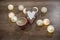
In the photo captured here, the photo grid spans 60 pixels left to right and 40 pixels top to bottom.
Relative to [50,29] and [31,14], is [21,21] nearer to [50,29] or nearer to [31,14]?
[31,14]

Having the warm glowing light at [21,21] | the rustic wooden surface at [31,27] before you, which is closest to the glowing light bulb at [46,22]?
the rustic wooden surface at [31,27]

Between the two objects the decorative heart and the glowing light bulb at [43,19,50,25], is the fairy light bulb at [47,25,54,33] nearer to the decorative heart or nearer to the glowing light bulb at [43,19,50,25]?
the glowing light bulb at [43,19,50,25]

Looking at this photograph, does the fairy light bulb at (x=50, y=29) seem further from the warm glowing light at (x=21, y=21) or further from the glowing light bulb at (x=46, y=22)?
the warm glowing light at (x=21, y=21)

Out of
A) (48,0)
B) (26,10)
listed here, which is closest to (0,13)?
(26,10)

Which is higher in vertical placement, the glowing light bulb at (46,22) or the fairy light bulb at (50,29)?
the glowing light bulb at (46,22)

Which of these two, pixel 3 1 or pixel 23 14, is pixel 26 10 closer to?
pixel 23 14

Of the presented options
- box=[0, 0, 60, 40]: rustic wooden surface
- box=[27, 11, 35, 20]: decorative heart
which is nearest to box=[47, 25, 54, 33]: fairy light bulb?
box=[0, 0, 60, 40]: rustic wooden surface

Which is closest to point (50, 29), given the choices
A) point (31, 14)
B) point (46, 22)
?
point (46, 22)

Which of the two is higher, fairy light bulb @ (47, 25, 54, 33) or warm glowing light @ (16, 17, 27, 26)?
warm glowing light @ (16, 17, 27, 26)
